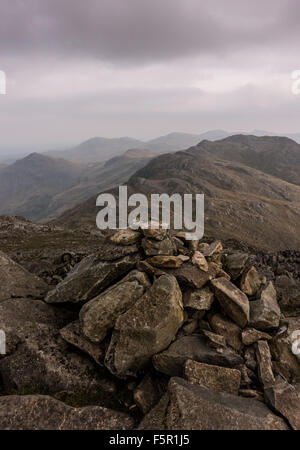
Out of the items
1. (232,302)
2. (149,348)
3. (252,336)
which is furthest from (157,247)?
(252,336)

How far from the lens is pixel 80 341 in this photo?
1479 centimetres

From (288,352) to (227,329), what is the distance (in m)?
3.50

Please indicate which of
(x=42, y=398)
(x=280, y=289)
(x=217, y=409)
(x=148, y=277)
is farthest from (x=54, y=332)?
(x=280, y=289)

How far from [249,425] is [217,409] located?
126cm

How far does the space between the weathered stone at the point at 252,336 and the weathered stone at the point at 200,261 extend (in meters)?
4.10

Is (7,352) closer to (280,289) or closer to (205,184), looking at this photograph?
(280,289)

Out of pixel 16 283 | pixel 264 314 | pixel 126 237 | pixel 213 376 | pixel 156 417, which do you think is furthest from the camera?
pixel 16 283

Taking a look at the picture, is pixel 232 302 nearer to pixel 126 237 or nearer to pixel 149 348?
pixel 149 348

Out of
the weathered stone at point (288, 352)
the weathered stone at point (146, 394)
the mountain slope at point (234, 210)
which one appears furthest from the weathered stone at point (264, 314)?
the mountain slope at point (234, 210)

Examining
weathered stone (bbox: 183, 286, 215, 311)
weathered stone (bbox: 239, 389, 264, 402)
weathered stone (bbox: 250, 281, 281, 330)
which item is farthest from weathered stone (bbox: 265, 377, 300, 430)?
weathered stone (bbox: 183, 286, 215, 311)

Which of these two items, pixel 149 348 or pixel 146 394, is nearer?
pixel 146 394

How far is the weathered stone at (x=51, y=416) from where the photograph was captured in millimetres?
10797

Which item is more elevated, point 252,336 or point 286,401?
point 252,336

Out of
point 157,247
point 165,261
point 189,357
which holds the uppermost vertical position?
point 157,247
